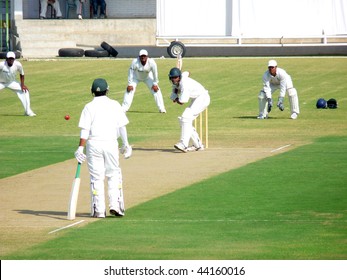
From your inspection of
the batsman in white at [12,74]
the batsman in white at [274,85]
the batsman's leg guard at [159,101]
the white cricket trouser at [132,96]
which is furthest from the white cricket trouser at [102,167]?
the batsman's leg guard at [159,101]

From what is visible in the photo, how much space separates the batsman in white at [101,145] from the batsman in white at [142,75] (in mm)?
16537

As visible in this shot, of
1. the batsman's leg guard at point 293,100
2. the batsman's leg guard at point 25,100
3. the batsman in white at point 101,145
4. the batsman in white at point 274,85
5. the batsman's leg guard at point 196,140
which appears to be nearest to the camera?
the batsman in white at point 101,145

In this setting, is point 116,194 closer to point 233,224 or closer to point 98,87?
point 98,87

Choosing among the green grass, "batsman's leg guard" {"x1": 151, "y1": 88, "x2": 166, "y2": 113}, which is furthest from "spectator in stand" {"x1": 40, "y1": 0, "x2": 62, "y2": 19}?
the green grass

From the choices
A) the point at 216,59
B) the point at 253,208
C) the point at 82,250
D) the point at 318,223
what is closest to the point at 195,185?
the point at 253,208

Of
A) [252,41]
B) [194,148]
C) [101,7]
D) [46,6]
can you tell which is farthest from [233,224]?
[101,7]

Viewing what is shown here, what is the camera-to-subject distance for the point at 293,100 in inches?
1334

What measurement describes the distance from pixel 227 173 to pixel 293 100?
11.2 m

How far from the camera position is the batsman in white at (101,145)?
1792 centimetres

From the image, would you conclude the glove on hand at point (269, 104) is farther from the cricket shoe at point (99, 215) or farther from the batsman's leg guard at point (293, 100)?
the cricket shoe at point (99, 215)

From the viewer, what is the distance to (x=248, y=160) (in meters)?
25.0

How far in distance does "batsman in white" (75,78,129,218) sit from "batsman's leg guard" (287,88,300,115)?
51.7 ft

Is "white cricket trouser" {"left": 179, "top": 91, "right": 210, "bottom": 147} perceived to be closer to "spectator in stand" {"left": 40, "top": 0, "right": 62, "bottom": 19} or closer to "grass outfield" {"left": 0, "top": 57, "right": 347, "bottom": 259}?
"grass outfield" {"left": 0, "top": 57, "right": 347, "bottom": 259}

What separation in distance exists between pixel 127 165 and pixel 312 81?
67.1 ft
